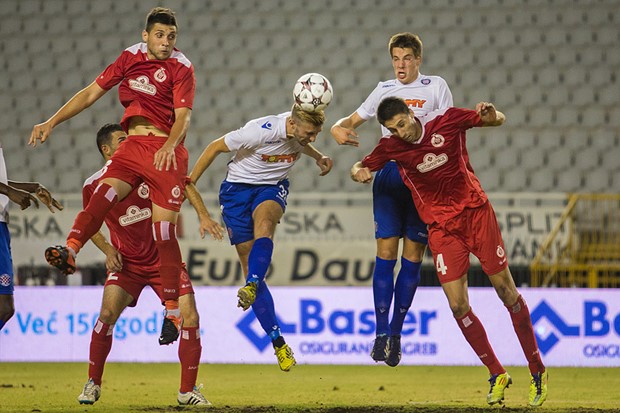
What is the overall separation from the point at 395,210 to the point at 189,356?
77.0 inches

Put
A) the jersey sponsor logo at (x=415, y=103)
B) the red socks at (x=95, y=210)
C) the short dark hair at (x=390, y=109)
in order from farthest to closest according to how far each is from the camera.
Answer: the jersey sponsor logo at (x=415, y=103) → the short dark hair at (x=390, y=109) → the red socks at (x=95, y=210)

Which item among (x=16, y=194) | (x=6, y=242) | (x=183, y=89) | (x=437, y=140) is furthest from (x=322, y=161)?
(x=6, y=242)

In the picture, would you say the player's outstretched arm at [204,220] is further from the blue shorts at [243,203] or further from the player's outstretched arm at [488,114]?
the player's outstretched arm at [488,114]

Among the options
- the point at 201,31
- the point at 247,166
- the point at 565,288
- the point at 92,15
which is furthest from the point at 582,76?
the point at 247,166

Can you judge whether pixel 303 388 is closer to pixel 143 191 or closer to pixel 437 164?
pixel 143 191

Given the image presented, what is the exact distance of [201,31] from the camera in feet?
52.6

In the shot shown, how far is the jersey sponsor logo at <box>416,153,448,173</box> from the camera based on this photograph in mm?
7277

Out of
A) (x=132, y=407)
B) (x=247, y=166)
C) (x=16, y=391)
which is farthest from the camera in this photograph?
(x=16, y=391)

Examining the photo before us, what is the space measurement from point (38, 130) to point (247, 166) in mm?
1767

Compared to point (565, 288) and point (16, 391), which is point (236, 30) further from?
point (16, 391)

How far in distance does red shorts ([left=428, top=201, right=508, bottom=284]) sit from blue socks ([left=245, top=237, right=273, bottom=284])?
127 cm

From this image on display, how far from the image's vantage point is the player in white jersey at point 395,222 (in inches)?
306

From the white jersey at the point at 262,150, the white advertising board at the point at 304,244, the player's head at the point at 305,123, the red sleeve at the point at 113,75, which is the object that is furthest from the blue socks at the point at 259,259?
the white advertising board at the point at 304,244

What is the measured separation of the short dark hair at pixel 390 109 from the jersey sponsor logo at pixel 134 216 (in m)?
1.99
